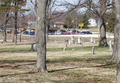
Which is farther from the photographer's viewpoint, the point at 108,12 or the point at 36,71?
the point at 108,12

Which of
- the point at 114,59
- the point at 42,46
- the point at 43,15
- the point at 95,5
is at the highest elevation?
the point at 95,5

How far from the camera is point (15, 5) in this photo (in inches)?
1395

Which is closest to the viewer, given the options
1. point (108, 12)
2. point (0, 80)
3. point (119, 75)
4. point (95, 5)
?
point (119, 75)

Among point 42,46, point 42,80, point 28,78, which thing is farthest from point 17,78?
point 42,46

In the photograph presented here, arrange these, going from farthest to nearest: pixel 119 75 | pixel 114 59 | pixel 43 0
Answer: pixel 114 59
pixel 43 0
pixel 119 75

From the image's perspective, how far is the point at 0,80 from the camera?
895 cm

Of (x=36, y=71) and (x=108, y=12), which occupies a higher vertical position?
(x=108, y=12)

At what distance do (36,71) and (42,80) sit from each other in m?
1.69

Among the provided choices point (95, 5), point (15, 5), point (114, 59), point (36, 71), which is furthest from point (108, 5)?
point (36, 71)

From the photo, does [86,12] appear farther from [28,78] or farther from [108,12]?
[28,78]

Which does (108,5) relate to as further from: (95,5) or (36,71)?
(36,71)

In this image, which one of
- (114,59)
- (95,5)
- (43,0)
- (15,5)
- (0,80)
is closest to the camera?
(0,80)

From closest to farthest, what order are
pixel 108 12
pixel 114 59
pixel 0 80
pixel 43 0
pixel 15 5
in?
pixel 0 80 → pixel 43 0 → pixel 114 59 → pixel 108 12 → pixel 15 5

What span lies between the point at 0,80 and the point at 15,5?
27.6 m
